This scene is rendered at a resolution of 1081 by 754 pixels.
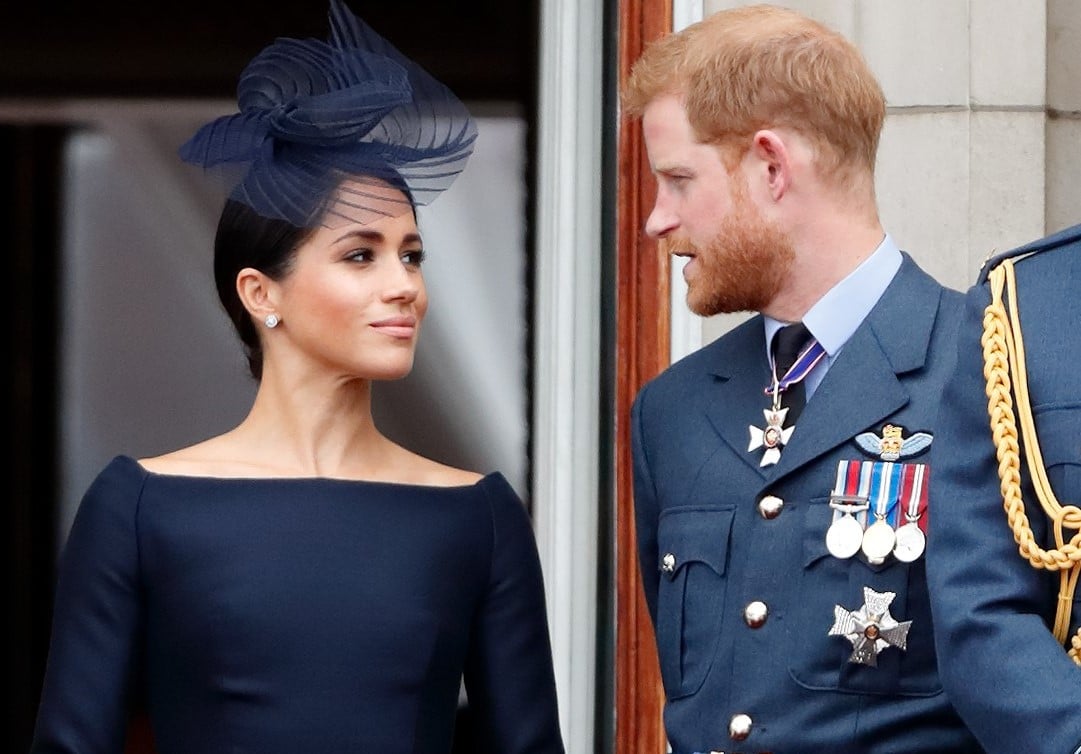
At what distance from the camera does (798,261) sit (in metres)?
2.79

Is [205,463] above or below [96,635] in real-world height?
above

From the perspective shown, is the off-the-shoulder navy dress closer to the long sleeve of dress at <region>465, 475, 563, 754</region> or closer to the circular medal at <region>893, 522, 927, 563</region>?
the long sleeve of dress at <region>465, 475, 563, 754</region>

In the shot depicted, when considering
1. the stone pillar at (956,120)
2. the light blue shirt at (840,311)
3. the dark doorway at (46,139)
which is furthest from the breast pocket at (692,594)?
the dark doorway at (46,139)

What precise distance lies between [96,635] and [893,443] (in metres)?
1.06

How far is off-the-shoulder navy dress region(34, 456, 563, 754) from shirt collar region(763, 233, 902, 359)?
0.55m

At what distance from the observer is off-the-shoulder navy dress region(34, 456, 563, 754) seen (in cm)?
277

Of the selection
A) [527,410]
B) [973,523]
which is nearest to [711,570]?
[973,523]

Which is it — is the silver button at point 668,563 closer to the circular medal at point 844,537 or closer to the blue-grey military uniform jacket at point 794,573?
the blue-grey military uniform jacket at point 794,573

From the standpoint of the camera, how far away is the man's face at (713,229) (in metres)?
2.79

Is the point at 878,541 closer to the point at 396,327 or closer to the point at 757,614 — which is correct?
the point at 757,614

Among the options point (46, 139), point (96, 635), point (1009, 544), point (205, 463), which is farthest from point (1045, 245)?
point (46, 139)

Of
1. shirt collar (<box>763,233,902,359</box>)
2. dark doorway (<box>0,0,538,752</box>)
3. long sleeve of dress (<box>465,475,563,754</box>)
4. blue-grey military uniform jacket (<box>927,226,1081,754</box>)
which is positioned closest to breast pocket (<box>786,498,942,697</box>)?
shirt collar (<box>763,233,902,359</box>)

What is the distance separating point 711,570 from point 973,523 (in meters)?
0.61

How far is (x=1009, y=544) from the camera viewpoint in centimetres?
213
